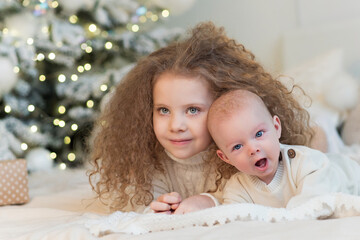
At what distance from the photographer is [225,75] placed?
1.46 metres

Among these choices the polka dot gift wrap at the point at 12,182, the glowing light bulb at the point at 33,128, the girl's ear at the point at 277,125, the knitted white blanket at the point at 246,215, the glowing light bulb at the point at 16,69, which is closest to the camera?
the knitted white blanket at the point at 246,215

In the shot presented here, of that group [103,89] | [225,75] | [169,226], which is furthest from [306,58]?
[169,226]

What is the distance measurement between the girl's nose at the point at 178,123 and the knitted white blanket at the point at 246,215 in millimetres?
265

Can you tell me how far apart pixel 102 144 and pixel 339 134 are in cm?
140

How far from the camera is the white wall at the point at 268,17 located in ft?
10.5

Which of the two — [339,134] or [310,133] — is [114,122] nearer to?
[310,133]

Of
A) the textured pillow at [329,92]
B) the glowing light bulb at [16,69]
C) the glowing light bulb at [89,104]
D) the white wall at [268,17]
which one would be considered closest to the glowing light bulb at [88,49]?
the glowing light bulb at [89,104]

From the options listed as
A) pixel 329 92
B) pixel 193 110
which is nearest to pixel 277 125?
pixel 193 110

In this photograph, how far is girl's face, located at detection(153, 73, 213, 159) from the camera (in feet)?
4.70

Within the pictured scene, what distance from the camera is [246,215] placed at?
1187mm

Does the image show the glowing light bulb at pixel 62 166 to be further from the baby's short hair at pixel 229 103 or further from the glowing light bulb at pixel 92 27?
the baby's short hair at pixel 229 103

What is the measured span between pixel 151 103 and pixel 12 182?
0.62 m

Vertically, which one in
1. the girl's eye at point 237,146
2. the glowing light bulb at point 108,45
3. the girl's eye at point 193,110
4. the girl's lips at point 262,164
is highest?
the glowing light bulb at point 108,45

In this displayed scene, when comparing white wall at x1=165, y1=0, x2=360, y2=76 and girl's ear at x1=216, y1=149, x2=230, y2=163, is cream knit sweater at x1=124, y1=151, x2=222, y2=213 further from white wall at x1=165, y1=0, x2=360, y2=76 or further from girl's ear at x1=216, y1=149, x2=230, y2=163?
white wall at x1=165, y1=0, x2=360, y2=76
